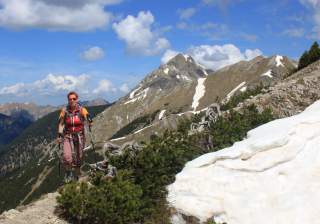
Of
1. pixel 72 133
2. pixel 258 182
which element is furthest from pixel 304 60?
pixel 72 133

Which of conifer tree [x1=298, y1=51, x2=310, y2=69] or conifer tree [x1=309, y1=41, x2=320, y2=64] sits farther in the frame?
conifer tree [x1=298, y1=51, x2=310, y2=69]

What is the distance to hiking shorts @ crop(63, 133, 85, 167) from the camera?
17750mm

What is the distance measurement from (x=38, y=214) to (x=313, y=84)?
2341cm

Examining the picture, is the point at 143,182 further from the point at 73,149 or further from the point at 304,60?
the point at 304,60

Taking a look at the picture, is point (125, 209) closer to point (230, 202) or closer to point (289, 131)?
point (230, 202)

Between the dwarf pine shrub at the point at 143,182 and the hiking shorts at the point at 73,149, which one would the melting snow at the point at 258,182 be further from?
the hiking shorts at the point at 73,149

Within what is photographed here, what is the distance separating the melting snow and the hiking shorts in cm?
397

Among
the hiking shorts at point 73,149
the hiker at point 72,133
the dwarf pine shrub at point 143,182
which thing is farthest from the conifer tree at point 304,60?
the hiking shorts at point 73,149

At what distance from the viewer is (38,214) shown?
52.5 feet

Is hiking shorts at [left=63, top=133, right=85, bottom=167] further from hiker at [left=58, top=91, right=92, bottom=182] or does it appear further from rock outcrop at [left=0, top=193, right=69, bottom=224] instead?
rock outcrop at [left=0, top=193, right=69, bottom=224]

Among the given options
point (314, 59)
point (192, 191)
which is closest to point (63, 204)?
point (192, 191)

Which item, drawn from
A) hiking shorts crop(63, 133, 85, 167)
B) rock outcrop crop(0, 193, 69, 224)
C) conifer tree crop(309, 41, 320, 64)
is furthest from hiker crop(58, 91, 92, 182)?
conifer tree crop(309, 41, 320, 64)

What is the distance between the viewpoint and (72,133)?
18000mm

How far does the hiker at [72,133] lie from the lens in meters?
17.8
